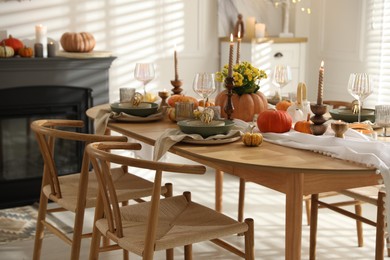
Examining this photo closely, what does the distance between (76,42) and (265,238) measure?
190 cm

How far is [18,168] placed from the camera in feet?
15.6

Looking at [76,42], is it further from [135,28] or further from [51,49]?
[135,28]

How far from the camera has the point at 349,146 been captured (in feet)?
8.36

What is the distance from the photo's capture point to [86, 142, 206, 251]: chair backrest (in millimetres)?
2354

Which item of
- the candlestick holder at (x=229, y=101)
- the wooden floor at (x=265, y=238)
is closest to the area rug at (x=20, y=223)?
the wooden floor at (x=265, y=238)

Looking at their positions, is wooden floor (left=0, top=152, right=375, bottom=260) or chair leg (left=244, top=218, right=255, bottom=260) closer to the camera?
chair leg (left=244, top=218, right=255, bottom=260)

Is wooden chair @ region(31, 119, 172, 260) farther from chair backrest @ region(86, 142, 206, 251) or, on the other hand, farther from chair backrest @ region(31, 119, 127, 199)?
chair backrest @ region(86, 142, 206, 251)

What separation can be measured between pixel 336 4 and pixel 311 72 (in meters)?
0.64

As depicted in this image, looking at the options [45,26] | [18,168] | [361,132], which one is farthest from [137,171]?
[361,132]

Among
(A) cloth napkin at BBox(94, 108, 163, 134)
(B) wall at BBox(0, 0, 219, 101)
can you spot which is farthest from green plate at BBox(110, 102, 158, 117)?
(B) wall at BBox(0, 0, 219, 101)

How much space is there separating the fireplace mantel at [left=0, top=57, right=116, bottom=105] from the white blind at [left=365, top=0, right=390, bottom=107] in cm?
190

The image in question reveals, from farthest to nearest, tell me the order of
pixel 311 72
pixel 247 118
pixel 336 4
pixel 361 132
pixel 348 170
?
pixel 311 72
pixel 336 4
pixel 247 118
pixel 361 132
pixel 348 170

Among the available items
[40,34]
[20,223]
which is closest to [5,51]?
[40,34]

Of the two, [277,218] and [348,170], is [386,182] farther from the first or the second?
[277,218]
